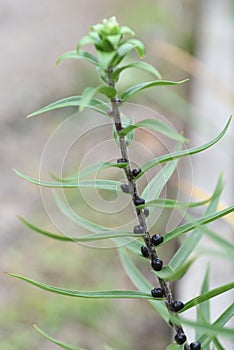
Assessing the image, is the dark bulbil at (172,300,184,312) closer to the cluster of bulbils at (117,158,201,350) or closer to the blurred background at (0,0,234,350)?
the cluster of bulbils at (117,158,201,350)

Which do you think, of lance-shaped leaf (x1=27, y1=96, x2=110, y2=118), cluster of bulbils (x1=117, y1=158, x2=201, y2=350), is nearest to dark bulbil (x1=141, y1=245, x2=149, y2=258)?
cluster of bulbils (x1=117, y1=158, x2=201, y2=350)

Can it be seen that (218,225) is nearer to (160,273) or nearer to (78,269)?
(78,269)

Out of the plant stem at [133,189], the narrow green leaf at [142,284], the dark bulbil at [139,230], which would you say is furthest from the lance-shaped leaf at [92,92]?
the narrow green leaf at [142,284]

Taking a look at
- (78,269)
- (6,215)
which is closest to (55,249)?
(78,269)

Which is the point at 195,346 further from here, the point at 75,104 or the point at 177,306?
the point at 75,104

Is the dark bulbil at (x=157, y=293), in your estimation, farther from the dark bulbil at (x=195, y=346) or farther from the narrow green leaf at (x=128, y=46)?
the narrow green leaf at (x=128, y=46)

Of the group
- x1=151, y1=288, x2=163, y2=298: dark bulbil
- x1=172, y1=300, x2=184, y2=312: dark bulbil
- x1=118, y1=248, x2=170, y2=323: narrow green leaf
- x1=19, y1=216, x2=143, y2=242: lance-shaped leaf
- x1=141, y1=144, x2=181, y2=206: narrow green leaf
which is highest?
x1=141, y1=144, x2=181, y2=206: narrow green leaf

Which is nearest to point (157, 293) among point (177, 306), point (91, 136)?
point (177, 306)

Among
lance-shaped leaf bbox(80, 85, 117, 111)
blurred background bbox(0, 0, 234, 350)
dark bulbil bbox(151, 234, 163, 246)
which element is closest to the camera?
lance-shaped leaf bbox(80, 85, 117, 111)
